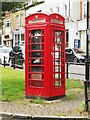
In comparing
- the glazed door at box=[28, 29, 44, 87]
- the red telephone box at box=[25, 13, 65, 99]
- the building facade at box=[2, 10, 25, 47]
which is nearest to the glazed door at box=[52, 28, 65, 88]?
the red telephone box at box=[25, 13, 65, 99]

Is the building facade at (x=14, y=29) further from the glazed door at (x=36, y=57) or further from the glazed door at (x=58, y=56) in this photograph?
the glazed door at (x=36, y=57)

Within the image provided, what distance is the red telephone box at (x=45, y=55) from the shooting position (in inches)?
406

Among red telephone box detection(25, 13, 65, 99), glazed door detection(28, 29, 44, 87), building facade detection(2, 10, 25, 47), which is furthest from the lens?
building facade detection(2, 10, 25, 47)

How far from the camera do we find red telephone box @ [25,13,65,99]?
1030cm

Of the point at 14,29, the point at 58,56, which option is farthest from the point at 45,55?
the point at 14,29

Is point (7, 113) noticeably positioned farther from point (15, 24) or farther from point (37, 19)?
point (15, 24)

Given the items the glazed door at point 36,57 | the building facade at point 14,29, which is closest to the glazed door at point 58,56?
the glazed door at point 36,57

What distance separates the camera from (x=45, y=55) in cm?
1031

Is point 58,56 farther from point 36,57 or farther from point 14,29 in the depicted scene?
point 14,29

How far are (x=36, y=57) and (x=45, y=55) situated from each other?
35 centimetres

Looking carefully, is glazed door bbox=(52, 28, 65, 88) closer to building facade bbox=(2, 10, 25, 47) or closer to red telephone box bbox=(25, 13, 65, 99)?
red telephone box bbox=(25, 13, 65, 99)

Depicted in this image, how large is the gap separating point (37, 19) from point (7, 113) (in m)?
3.08

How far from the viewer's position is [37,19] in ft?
34.3

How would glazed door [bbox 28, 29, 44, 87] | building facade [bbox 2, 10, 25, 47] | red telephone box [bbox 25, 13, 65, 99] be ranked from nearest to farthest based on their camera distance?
red telephone box [bbox 25, 13, 65, 99]
glazed door [bbox 28, 29, 44, 87]
building facade [bbox 2, 10, 25, 47]
